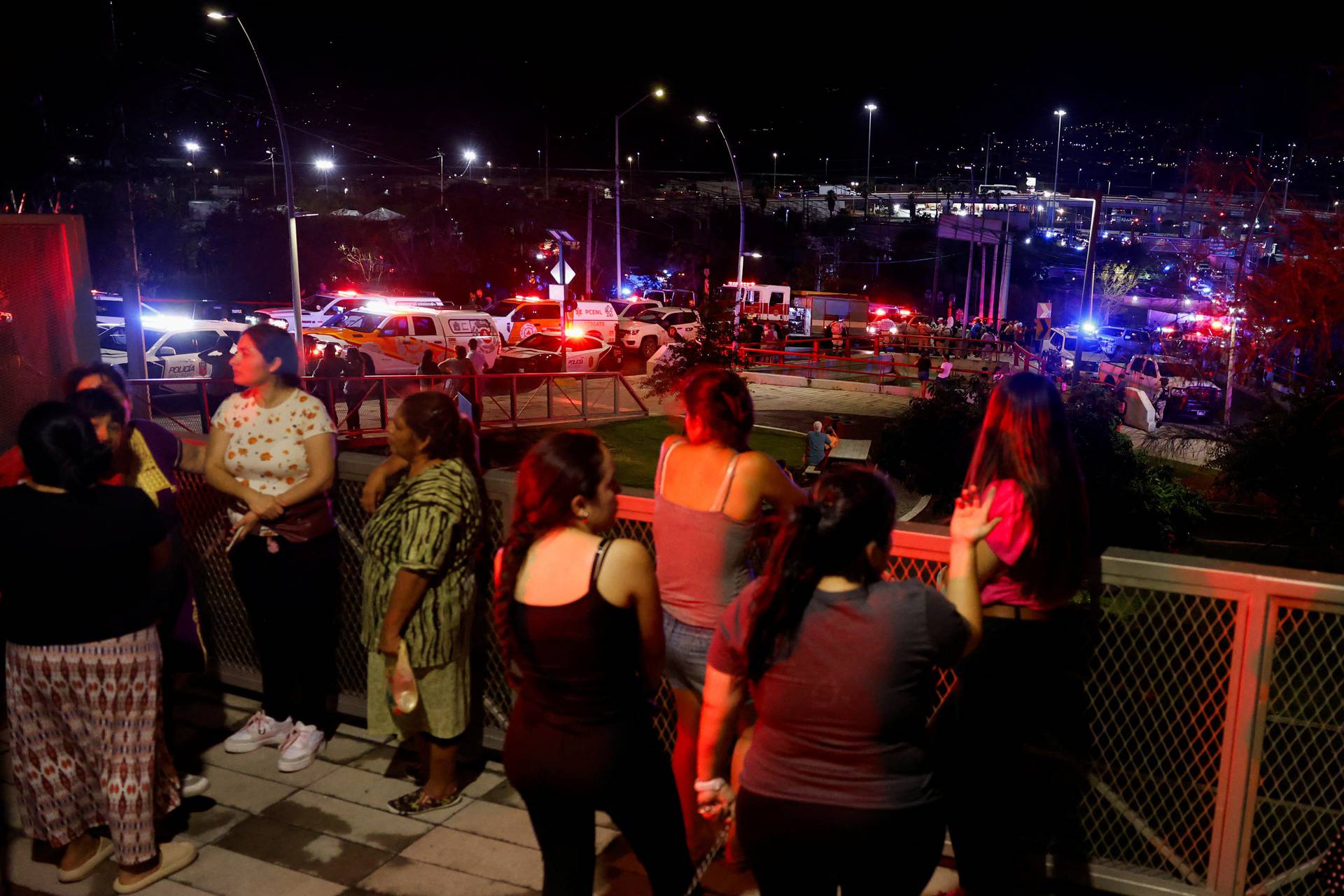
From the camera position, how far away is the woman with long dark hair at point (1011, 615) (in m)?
2.89

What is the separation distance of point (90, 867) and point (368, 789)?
1059 mm

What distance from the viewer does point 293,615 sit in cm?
444

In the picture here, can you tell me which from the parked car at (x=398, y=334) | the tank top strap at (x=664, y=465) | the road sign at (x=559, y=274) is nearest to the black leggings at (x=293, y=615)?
the tank top strap at (x=664, y=465)

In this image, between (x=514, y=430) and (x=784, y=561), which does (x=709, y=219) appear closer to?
(x=514, y=430)

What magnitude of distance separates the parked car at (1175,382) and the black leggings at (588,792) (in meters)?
22.6

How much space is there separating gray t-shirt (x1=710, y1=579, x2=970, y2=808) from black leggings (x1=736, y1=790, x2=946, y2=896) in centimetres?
3

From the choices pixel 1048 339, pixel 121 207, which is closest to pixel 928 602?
pixel 121 207

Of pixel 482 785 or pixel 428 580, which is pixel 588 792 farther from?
pixel 482 785

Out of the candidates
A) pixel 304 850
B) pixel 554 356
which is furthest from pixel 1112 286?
pixel 304 850

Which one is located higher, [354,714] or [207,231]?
[207,231]

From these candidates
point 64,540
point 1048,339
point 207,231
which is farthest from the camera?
point 207,231

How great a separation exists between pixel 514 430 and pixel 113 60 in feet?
28.1

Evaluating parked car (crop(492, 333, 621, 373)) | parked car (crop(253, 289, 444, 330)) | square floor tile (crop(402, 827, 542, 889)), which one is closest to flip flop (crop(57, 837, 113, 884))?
square floor tile (crop(402, 827, 542, 889))

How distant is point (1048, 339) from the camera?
137ft
